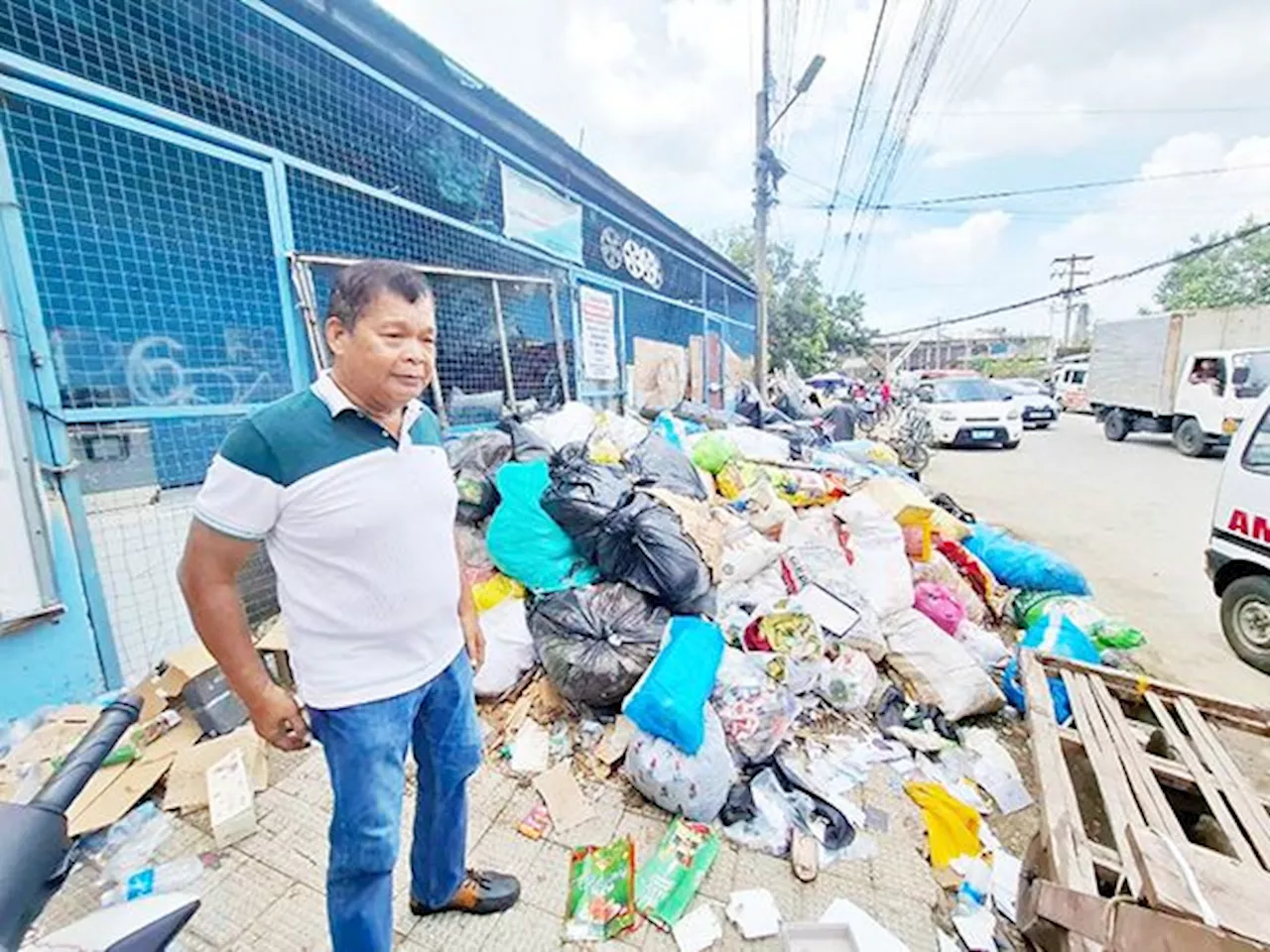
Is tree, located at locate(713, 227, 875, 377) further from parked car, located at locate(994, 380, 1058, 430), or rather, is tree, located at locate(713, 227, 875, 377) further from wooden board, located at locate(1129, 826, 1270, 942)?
wooden board, located at locate(1129, 826, 1270, 942)

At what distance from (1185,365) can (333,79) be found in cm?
1344

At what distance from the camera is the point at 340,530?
1.09 meters

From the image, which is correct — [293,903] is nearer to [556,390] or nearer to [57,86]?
[57,86]

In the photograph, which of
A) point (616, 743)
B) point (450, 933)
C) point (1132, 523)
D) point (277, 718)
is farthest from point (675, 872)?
point (1132, 523)

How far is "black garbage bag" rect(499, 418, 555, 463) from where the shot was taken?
3174mm

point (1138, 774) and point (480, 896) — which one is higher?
point (1138, 774)

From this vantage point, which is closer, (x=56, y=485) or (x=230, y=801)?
(x=230, y=801)

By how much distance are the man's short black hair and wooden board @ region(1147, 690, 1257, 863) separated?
96.4 inches

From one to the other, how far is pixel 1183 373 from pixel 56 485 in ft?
47.7

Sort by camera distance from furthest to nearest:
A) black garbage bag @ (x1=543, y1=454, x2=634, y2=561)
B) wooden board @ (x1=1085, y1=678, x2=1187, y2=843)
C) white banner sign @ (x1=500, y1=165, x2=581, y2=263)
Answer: white banner sign @ (x1=500, y1=165, x2=581, y2=263) → black garbage bag @ (x1=543, y1=454, x2=634, y2=561) → wooden board @ (x1=1085, y1=678, x2=1187, y2=843)

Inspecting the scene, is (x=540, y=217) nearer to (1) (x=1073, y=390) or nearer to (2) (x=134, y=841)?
(2) (x=134, y=841)

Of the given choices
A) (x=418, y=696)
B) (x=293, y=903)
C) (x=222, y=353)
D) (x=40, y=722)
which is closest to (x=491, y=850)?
(x=293, y=903)

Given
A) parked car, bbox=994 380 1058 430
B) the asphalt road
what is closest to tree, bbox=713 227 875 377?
parked car, bbox=994 380 1058 430

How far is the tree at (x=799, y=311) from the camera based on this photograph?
19.1m
